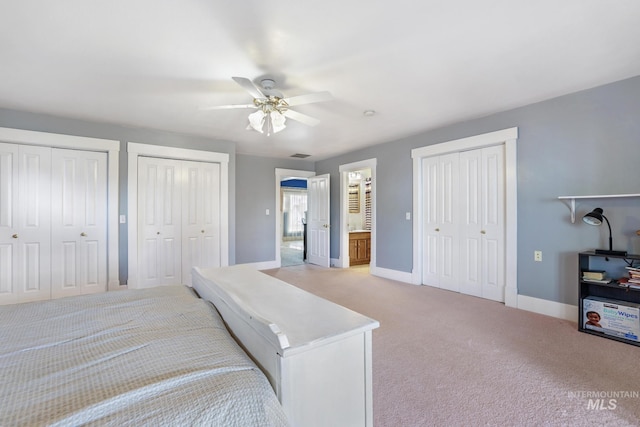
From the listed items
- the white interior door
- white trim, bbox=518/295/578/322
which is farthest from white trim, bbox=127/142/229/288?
white trim, bbox=518/295/578/322

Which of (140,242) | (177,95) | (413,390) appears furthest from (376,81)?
(140,242)

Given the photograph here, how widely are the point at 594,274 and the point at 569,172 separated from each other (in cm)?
104

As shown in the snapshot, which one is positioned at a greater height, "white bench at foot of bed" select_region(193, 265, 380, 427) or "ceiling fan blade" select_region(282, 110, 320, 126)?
"ceiling fan blade" select_region(282, 110, 320, 126)

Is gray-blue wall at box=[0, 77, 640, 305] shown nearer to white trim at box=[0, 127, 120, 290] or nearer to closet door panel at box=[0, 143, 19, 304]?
white trim at box=[0, 127, 120, 290]

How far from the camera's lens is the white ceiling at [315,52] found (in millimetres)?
1773

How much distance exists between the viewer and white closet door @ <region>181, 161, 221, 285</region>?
4.51 m

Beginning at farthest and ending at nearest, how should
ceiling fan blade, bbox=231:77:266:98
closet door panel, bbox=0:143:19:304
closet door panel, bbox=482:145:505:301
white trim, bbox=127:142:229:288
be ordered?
white trim, bbox=127:142:229:288, closet door panel, bbox=482:145:505:301, closet door panel, bbox=0:143:19:304, ceiling fan blade, bbox=231:77:266:98

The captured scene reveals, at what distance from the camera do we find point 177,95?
298cm

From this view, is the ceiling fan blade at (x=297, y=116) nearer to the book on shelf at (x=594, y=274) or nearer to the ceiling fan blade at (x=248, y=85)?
the ceiling fan blade at (x=248, y=85)

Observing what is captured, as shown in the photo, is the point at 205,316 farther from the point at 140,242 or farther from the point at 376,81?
the point at 140,242

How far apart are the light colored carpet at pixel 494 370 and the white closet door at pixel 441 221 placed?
832 mm

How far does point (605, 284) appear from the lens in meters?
2.60

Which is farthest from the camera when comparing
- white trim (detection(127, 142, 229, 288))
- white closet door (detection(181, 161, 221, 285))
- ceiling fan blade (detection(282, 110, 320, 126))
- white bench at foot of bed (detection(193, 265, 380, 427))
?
white closet door (detection(181, 161, 221, 285))

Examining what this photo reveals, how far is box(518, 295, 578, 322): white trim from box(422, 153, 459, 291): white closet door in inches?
33.6
